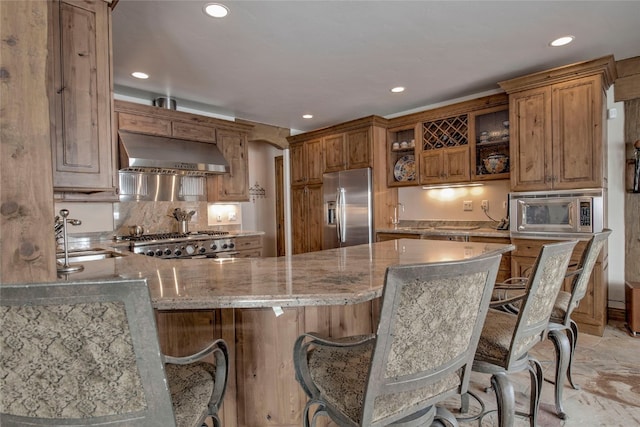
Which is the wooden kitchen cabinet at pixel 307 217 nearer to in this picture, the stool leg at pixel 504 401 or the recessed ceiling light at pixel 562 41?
the recessed ceiling light at pixel 562 41

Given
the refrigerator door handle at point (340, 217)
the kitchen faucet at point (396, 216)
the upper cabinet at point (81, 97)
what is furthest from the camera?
the kitchen faucet at point (396, 216)

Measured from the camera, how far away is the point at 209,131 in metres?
4.54

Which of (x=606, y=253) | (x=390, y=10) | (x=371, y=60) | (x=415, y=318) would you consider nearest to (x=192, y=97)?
(x=371, y=60)

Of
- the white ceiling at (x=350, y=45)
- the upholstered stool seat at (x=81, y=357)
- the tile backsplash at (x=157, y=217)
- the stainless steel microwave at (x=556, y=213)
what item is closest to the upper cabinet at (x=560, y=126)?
the stainless steel microwave at (x=556, y=213)

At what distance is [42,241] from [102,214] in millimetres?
3179

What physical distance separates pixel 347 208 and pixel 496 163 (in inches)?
76.4

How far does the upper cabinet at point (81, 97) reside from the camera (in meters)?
1.70

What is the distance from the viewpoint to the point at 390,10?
93.0 inches

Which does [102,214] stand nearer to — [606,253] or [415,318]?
[415,318]

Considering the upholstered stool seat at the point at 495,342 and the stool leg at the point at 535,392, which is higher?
the upholstered stool seat at the point at 495,342

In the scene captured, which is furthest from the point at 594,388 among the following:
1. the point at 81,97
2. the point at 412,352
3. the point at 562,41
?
the point at 81,97

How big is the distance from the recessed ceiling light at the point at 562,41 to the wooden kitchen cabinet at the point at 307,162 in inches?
124

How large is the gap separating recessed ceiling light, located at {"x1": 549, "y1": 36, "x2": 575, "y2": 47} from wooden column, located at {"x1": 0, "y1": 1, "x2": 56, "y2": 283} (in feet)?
11.2

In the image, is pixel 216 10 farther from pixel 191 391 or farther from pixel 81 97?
pixel 191 391
